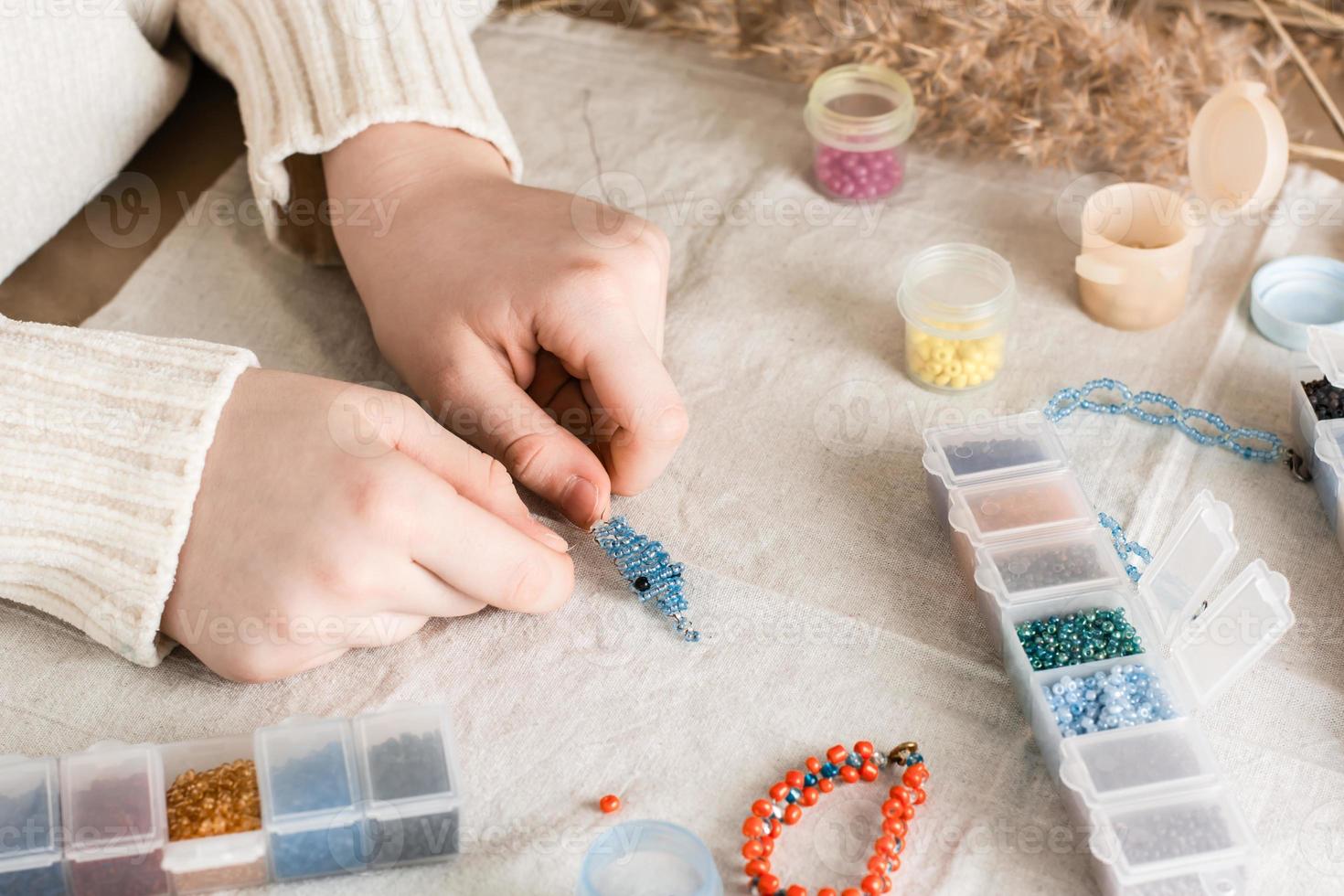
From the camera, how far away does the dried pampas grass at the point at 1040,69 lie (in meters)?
0.98

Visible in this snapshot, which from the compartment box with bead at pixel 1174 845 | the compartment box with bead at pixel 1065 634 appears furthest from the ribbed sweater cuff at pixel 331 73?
the compartment box with bead at pixel 1174 845

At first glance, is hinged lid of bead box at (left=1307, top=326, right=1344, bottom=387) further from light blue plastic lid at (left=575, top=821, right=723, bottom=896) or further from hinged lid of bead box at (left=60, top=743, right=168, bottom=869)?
hinged lid of bead box at (left=60, top=743, right=168, bottom=869)

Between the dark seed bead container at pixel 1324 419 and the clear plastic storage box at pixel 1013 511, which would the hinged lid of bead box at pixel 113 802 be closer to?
the clear plastic storage box at pixel 1013 511

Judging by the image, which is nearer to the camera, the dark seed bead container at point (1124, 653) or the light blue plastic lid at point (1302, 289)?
the dark seed bead container at point (1124, 653)

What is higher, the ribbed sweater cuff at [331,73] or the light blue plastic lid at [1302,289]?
the ribbed sweater cuff at [331,73]

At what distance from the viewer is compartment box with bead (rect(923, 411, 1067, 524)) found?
Result: 761mm

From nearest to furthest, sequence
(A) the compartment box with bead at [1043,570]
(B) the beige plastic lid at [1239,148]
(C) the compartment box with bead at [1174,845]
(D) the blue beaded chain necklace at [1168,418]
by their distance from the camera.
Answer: (C) the compartment box with bead at [1174,845] → (A) the compartment box with bead at [1043,570] → (D) the blue beaded chain necklace at [1168,418] → (B) the beige plastic lid at [1239,148]

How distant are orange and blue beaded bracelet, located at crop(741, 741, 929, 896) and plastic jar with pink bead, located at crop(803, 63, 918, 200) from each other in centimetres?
47

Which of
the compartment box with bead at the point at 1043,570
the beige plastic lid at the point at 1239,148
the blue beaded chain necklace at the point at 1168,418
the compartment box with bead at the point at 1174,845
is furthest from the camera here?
the beige plastic lid at the point at 1239,148

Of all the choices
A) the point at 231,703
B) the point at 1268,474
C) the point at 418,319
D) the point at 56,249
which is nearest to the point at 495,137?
the point at 418,319

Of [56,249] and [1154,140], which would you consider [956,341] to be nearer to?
[1154,140]

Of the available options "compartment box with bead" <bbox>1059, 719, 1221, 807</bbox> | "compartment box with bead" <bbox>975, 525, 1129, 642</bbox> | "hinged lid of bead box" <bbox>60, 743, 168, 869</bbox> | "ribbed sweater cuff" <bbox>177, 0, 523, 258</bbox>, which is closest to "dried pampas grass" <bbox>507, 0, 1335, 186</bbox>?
"ribbed sweater cuff" <bbox>177, 0, 523, 258</bbox>

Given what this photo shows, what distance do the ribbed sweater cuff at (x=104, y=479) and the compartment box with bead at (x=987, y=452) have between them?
39cm

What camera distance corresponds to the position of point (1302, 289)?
0.92 m
